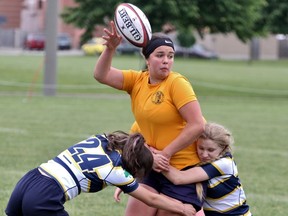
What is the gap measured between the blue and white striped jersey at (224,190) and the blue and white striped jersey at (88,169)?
896 mm

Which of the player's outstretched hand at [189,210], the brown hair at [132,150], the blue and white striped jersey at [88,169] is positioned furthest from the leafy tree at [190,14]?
the blue and white striped jersey at [88,169]

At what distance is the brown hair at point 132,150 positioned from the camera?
5.45m

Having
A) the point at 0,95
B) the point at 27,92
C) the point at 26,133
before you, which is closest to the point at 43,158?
the point at 26,133

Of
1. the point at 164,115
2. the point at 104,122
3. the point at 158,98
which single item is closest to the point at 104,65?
the point at 158,98

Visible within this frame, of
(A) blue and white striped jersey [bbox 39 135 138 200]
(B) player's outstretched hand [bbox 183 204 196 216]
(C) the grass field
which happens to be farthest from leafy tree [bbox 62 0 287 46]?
(A) blue and white striped jersey [bbox 39 135 138 200]

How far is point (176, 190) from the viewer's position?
238 inches

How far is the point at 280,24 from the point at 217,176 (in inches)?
1037

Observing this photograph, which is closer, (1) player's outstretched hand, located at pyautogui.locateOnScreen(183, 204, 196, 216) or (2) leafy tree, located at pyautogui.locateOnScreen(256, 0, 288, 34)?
(1) player's outstretched hand, located at pyautogui.locateOnScreen(183, 204, 196, 216)

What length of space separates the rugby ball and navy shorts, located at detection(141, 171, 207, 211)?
103 cm

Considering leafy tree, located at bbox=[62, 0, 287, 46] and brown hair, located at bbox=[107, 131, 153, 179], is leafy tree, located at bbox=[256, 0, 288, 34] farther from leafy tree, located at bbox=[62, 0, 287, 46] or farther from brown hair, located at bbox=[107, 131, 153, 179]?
brown hair, located at bbox=[107, 131, 153, 179]

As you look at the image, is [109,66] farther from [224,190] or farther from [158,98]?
[224,190]

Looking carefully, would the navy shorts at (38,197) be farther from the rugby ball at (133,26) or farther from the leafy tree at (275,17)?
the leafy tree at (275,17)

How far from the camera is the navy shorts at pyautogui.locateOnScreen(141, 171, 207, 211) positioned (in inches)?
237

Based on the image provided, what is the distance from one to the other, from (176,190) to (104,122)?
37.3 feet
